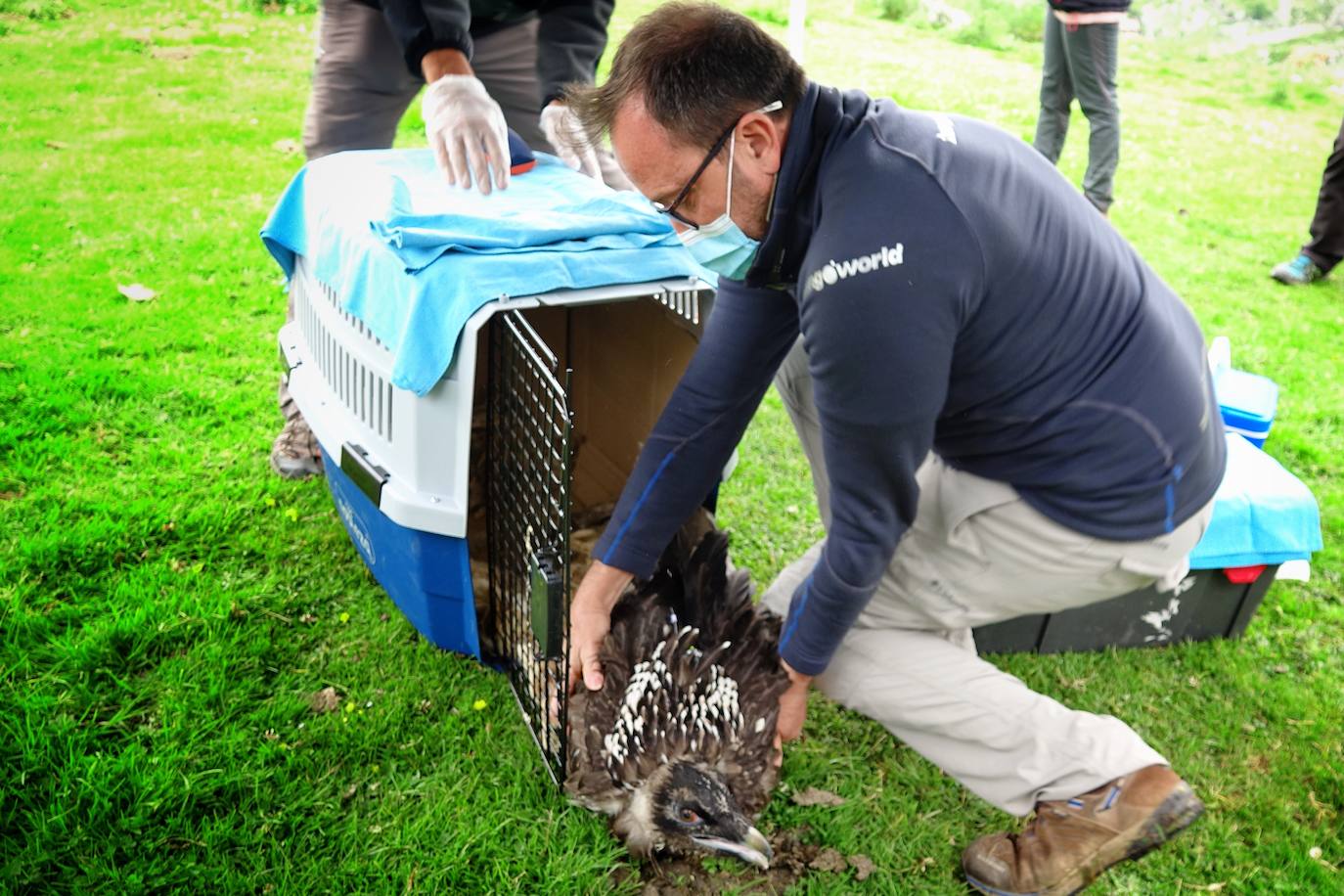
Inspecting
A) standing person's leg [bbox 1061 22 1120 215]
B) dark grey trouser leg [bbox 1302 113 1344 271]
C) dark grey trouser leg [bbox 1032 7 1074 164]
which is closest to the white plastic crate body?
standing person's leg [bbox 1061 22 1120 215]

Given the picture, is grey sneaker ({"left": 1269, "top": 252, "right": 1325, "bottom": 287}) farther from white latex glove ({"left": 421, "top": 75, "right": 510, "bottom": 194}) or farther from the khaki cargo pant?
white latex glove ({"left": 421, "top": 75, "right": 510, "bottom": 194})

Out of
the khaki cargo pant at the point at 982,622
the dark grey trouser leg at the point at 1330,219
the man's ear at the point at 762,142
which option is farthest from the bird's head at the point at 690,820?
the dark grey trouser leg at the point at 1330,219

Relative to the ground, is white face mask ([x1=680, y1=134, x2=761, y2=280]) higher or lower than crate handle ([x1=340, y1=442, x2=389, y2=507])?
higher

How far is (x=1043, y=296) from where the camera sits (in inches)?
60.9

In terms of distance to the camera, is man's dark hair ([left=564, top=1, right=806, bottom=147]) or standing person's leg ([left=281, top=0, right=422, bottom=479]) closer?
man's dark hair ([left=564, top=1, right=806, bottom=147])

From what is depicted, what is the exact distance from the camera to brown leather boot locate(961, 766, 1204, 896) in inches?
67.2

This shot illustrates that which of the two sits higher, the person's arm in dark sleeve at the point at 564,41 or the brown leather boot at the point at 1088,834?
the person's arm in dark sleeve at the point at 564,41

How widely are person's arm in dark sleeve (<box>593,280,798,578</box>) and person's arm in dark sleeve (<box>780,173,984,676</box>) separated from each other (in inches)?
15.1

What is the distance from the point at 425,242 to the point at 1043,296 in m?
1.14

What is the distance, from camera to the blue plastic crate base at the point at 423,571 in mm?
2037

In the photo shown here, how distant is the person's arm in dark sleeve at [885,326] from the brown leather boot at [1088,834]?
2.26ft

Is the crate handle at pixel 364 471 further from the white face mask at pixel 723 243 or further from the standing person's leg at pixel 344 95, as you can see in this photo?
the white face mask at pixel 723 243

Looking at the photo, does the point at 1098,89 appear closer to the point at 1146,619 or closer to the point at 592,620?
the point at 1146,619

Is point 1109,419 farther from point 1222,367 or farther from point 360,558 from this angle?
point 360,558
